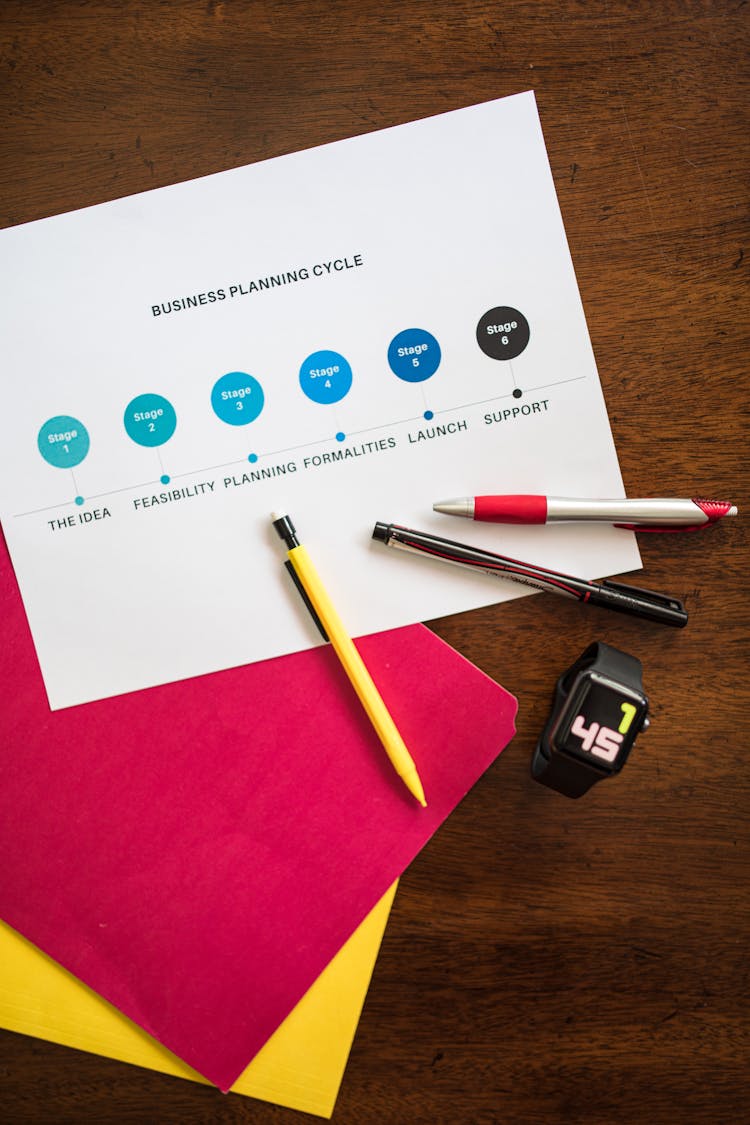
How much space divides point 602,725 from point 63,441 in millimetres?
507

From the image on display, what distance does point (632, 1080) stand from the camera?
0.67 m

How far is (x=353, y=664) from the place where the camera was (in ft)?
2.15

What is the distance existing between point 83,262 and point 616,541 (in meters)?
0.52

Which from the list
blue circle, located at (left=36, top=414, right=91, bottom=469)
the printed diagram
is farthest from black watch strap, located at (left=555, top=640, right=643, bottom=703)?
blue circle, located at (left=36, top=414, right=91, bottom=469)

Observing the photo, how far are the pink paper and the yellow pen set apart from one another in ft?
0.06

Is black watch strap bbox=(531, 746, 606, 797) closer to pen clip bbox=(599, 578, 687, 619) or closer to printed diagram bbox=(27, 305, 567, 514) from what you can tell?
pen clip bbox=(599, 578, 687, 619)

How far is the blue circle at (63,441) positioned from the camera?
67cm

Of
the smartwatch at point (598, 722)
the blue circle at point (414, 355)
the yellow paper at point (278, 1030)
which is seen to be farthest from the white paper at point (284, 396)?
the yellow paper at point (278, 1030)

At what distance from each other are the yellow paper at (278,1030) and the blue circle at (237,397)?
0.44 metres

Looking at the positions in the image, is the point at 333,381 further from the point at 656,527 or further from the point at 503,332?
the point at 656,527

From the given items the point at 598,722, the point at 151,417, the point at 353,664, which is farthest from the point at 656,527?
the point at 151,417

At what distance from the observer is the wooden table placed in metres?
0.65

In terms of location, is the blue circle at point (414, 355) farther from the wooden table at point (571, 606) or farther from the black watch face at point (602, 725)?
the black watch face at point (602, 725)

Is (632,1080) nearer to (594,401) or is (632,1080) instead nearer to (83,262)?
(594,401)
